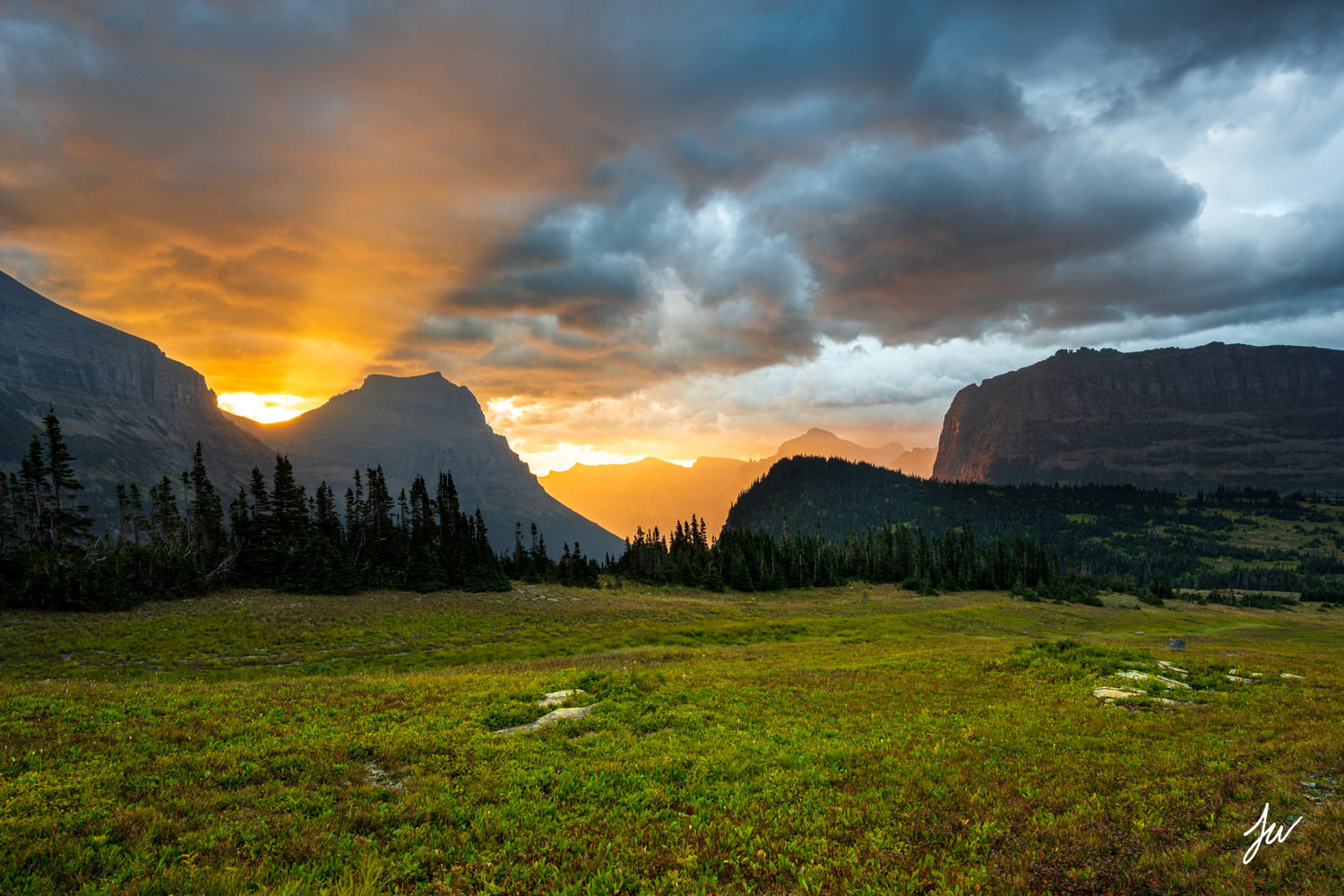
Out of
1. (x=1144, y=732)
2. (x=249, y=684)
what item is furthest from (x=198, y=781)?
(x=1144, y=732)

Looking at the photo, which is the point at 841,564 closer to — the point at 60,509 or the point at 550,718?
the point at 550,718

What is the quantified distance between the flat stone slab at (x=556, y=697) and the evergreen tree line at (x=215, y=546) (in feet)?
184

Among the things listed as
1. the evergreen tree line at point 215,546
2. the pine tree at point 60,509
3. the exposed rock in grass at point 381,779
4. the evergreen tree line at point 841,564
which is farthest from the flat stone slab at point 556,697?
the evergreen tree line at point 841,564

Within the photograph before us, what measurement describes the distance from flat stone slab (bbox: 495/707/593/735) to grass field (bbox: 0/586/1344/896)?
0.57 m

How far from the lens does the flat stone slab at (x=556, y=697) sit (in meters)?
19.4

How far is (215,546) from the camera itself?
78.1m

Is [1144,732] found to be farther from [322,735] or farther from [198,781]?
[198,781]

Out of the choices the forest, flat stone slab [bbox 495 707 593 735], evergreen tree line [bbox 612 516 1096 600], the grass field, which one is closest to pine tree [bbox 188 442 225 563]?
the forest

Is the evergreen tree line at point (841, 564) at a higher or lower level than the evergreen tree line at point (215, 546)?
lower

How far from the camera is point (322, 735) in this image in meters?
15.0

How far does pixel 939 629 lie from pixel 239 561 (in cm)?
9212

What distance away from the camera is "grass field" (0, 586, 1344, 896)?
874cm

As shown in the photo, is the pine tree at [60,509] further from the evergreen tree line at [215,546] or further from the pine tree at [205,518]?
the pine tree at [205,518]
